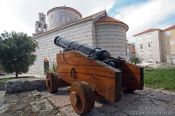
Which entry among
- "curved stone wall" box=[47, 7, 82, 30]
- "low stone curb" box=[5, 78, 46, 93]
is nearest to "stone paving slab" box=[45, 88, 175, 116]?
"low stone curb" box=[5, 78, 46, 93]

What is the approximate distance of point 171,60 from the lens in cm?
4044

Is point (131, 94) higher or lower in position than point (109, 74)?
lower

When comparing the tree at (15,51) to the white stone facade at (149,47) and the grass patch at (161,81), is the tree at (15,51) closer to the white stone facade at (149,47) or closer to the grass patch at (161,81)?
the grass patch at (161,81)

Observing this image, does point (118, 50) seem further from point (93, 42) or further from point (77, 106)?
point (77, 106)

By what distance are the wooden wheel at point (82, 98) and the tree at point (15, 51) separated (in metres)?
11.6

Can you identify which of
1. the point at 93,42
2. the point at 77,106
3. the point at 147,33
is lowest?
the point at 77,106

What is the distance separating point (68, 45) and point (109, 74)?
2343mm

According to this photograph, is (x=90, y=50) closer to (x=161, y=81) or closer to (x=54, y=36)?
(x=161, y=81)

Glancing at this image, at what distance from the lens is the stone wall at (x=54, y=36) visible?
16.7m

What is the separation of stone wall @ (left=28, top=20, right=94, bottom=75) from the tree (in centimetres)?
471

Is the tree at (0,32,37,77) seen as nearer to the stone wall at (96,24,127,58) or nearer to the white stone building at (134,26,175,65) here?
the stone wall at (96,24,127,58)

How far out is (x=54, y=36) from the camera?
20.9 meters

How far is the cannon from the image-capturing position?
2963mm

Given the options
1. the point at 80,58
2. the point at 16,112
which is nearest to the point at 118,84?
the point at 80,58
